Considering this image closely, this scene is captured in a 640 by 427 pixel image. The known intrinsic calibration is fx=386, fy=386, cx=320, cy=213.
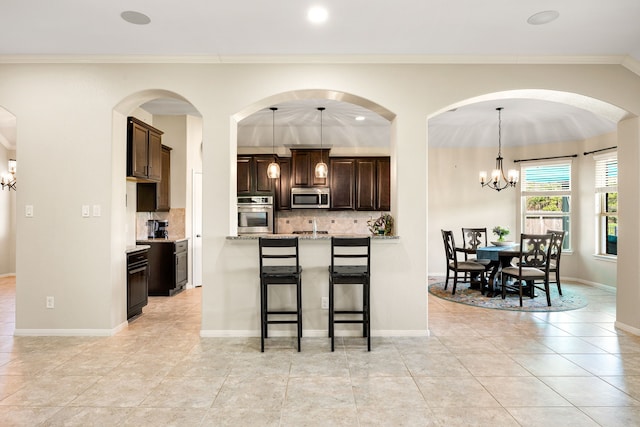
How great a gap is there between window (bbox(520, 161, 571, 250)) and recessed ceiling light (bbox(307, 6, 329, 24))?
6.01 meters

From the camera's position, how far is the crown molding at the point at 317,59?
385 cm

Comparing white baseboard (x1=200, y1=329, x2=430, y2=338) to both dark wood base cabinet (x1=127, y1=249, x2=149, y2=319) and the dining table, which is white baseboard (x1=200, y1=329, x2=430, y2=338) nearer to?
dark wood base cabinet (x1=127, y1=249, x2=149, y2=319)

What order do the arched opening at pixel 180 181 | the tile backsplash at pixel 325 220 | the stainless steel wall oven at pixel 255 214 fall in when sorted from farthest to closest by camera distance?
the tile backsplash at pixel 325 220, the stainless steel wall oven at pixel 255 214, the arched opening at pixel 180 181

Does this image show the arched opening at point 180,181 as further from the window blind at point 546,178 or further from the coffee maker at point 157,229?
the window blind at point 546,178

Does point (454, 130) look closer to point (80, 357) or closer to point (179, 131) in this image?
point (179, 131)

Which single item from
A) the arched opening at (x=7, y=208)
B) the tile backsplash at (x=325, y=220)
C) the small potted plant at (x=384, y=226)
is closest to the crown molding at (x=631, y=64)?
the small potted plant at (x=384, y=226)

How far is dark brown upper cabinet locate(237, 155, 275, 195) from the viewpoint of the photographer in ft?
23.1

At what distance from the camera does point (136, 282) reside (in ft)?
14.6

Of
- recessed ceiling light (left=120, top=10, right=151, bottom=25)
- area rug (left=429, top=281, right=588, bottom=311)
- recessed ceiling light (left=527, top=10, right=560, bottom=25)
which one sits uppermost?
recessed ceiling light (left=120, top=10, right=151, bottom=25)

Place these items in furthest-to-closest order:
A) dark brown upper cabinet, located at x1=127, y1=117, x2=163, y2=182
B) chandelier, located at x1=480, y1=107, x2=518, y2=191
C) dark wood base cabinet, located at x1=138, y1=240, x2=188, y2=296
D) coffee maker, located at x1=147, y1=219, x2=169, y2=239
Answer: chandelier, located at x1=480, y1=107, x2=518, y2=191 < coffee maker, located at x1=147, y1=219, x2=169, y2=239 < dark wood base cabinet, located at x1=138, y1=240, x2=188, y2=296 < dark brown upper cabinet, located at x1=127, y1=117, x2=163, y2=182

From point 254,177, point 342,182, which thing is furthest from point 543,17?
point 254,177

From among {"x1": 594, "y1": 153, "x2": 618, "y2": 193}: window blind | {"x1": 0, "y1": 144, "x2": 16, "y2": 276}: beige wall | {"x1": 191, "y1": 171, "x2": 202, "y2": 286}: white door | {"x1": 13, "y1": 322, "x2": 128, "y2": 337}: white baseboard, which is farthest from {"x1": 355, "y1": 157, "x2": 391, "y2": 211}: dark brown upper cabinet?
{"x1": 0, "y1": 144, "x2": 16, "y2": 276}: beige wall

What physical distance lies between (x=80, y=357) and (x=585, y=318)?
5324 mm

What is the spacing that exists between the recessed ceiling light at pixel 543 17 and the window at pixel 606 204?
14.3ft
